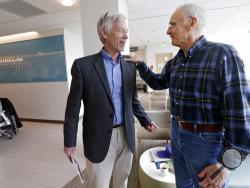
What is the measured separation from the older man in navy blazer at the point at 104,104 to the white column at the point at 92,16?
1260mm

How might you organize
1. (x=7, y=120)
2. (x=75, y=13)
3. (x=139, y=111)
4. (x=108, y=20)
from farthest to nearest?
(x=7, y=120) → (x=75, y=13) → (x=139, y=111) → (x=108, y=20)

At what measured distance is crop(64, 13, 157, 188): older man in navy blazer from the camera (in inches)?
52.3

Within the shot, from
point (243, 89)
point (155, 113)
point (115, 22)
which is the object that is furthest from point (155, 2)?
point (243, 89)

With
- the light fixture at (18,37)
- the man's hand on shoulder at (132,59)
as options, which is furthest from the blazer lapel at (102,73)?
the light fixture at (18,37)

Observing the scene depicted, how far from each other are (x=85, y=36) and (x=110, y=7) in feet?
1.75

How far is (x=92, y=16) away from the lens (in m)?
2.60

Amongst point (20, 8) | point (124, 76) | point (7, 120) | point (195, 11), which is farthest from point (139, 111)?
point (7, 120)

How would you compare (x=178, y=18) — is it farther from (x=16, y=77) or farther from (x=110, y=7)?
(x=16, y=77)

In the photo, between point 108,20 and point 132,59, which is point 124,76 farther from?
point 108,20

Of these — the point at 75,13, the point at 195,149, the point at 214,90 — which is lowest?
the point at 195,149

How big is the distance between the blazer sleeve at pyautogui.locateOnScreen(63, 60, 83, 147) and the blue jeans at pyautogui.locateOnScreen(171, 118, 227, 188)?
2.42 ft

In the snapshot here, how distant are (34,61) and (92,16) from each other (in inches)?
146

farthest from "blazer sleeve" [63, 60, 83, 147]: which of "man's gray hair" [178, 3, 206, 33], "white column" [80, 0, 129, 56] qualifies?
"white column" [80, 0, 129, 56]

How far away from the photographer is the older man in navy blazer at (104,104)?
1329mm
